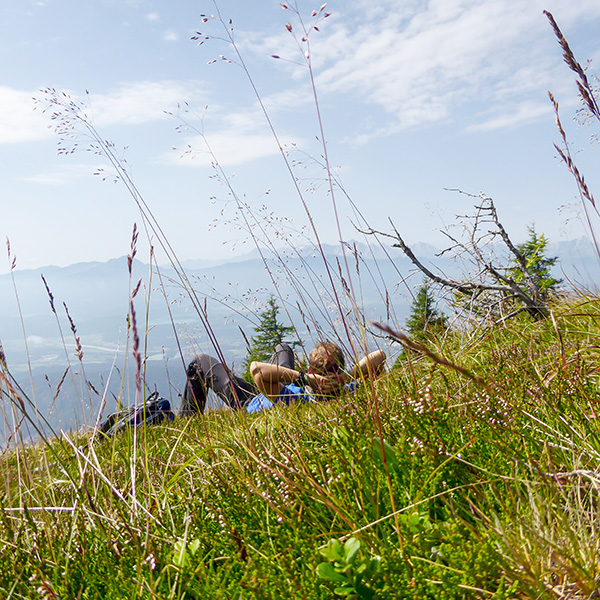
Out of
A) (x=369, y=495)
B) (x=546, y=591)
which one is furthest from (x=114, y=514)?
(x=546, y=591)

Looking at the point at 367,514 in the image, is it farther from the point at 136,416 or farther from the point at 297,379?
the point at 136,416

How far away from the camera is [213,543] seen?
4.18ft

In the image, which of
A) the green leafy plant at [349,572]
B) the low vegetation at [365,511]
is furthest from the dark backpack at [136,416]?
the green leafy plant at [349,572]

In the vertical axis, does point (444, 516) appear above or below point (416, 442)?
below

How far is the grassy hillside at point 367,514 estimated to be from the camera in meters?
0.98

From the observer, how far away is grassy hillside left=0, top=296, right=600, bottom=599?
984 millimetres

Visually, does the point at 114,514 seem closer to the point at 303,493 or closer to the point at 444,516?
the point at 303,493

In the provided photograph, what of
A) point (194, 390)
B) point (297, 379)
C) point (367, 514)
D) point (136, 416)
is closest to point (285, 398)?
point (194, 390)

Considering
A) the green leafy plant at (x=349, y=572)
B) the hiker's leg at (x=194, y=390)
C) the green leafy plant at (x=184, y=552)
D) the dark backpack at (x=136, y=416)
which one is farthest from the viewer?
the hiker's leg at (x=194, y=390)

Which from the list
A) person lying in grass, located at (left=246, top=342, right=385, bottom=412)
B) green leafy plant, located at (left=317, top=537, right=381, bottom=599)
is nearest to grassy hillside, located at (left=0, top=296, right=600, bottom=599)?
green leafy plant, located at (left=317, top=537, right=381, bottom=599)

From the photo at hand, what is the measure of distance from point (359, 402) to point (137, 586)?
102 cm

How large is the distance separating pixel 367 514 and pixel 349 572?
408 millimetres

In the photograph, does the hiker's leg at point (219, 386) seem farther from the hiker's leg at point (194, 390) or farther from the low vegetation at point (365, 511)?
the low vegetation at point (365, 511)

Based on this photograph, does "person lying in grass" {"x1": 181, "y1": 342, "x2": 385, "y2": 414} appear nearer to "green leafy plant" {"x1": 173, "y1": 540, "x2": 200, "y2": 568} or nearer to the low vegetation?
the low vegetation
